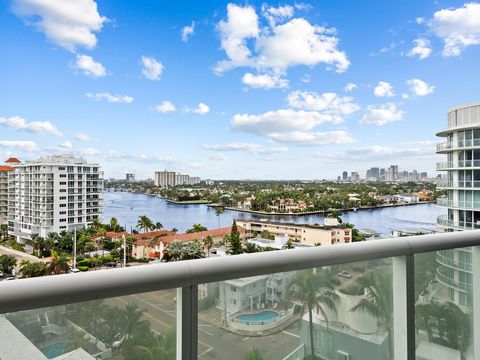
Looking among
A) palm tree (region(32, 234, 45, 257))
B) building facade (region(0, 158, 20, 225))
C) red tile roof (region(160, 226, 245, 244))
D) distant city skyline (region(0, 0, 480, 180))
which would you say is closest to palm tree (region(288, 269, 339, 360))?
red tile roof (region(160, 226, 245, 244))

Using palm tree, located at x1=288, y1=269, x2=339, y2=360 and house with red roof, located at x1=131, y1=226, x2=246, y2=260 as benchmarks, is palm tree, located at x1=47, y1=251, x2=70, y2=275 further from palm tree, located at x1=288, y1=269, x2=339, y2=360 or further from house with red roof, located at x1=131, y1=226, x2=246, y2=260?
house with red roof, located at x1=131, y1=226, x2=246, y2=260

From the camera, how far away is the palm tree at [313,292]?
0.67 m

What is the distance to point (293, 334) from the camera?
0.70 m

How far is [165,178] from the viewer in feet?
58.5

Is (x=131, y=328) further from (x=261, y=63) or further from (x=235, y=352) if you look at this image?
(x=261, y=63)

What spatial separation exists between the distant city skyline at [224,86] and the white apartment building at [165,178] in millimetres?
723

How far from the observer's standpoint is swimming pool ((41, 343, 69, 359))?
51 cm

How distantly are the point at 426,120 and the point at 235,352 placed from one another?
16089 millimetres

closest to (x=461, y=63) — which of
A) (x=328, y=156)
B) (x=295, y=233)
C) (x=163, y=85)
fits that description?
(x=295, y=233)

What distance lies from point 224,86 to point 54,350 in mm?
27594

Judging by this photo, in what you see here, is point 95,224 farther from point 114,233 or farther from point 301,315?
point 301,315

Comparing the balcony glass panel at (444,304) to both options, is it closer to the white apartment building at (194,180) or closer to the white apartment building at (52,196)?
the white apartment building at (194,180)

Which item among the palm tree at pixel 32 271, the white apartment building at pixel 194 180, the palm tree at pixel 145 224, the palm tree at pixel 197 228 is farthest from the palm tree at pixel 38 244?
the palm tree at pixel 32 271

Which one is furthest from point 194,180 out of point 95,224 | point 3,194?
point 3,194
